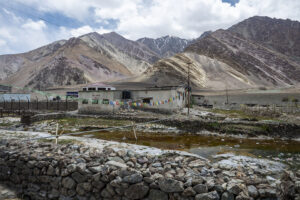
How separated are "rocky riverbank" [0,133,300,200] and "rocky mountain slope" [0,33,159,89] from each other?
11804 cm

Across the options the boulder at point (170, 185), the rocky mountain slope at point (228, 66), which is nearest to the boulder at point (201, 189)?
the boulder at point (170, 185)

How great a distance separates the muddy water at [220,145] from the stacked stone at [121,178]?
25.3ft

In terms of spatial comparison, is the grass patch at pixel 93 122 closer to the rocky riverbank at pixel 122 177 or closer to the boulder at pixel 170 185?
the rocky riverbank at pixel 122 177

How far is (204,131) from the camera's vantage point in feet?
67.3

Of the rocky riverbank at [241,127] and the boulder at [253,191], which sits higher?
the boulder at [253,191]

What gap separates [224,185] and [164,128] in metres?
16.8

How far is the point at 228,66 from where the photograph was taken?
4870 inches

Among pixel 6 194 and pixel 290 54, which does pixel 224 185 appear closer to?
pixel 6 194

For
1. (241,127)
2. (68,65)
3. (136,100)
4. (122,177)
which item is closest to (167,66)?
(68,65)

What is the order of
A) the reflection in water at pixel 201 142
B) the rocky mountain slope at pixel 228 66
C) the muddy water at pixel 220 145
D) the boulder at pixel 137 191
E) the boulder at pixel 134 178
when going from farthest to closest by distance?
the rocky mountain slope at pixel 228 66 → the reflection in water at pixel 201 142 → the muddy water at pixel 220 145 → the boulder at pixel 134 178 → the boulder at pixel 137 191

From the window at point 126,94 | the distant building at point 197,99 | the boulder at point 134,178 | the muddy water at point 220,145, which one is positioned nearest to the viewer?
the boulder at point 134,178

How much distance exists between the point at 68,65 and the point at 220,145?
126567mm

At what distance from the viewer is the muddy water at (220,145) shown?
13.4m

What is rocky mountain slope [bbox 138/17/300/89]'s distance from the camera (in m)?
102
